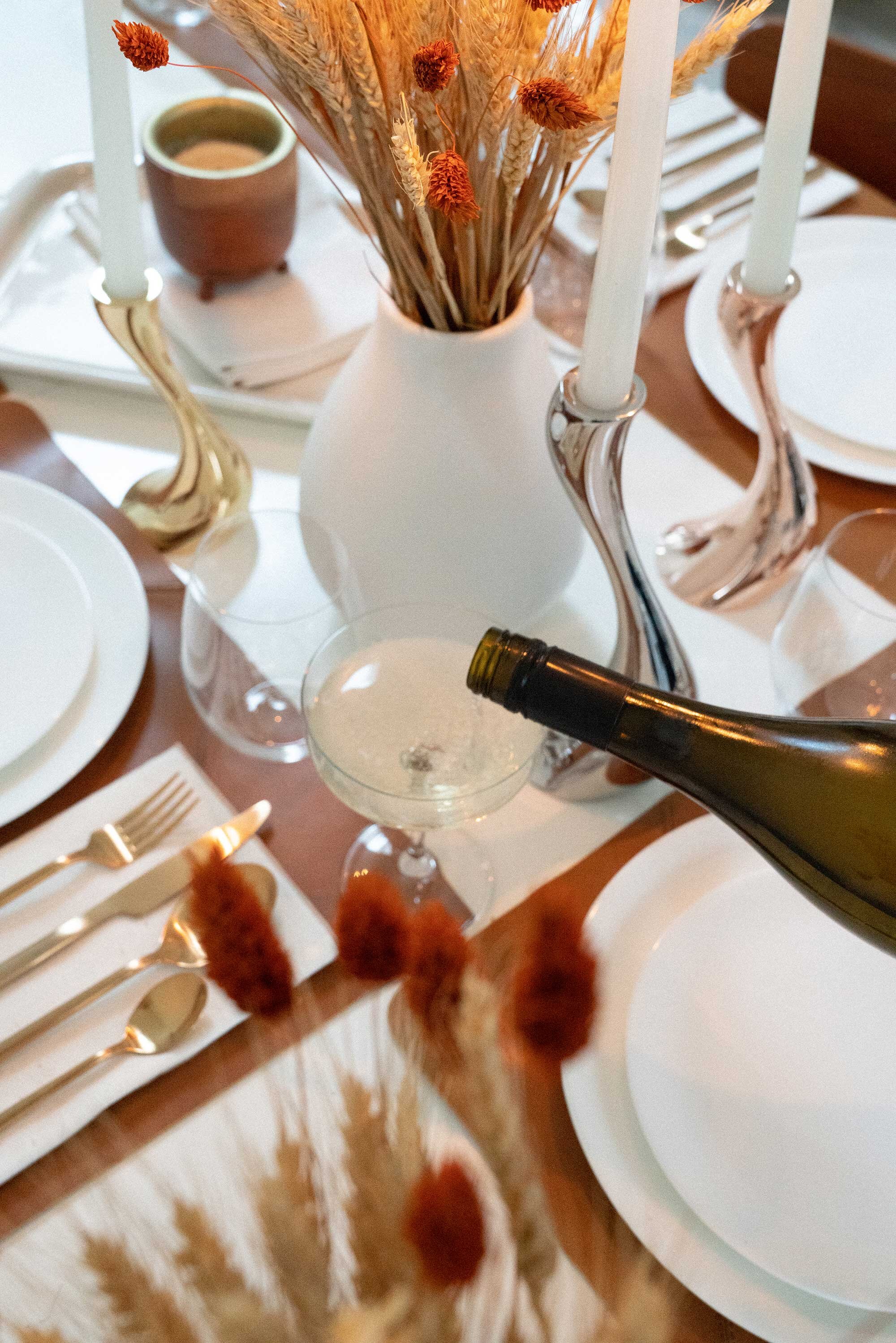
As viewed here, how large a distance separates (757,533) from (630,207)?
334 mm

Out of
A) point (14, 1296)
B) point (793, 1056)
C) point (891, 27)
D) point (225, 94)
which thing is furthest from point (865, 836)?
point (891, 27)

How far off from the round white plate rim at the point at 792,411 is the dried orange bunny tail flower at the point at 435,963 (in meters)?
0.52

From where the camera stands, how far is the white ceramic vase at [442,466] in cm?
61

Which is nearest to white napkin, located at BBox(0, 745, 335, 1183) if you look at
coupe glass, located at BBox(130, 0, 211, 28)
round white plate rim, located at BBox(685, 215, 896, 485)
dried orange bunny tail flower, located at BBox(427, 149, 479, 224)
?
dried orange bunny tail flower, located at BBox(427, 149, 479, 224)

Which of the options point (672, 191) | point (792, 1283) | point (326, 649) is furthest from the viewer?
point (672, 191)

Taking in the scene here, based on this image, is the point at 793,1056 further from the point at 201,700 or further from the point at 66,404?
the point at 66,404

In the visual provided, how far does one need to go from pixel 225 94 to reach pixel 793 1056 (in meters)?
0.81

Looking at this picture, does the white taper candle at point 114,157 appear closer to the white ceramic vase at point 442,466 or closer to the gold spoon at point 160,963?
the white ceramic vase at point 442,466

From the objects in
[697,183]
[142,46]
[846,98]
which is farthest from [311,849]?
[846,98]

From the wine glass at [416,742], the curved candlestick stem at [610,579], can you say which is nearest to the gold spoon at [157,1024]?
the wine glass at [416,742]

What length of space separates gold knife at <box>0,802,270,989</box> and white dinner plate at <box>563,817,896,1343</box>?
0.65 feet

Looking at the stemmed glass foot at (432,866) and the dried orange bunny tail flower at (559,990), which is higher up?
the dried orange bunny tail flower at (559,990)

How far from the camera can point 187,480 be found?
2.58 ft

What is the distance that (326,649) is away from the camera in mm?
591
